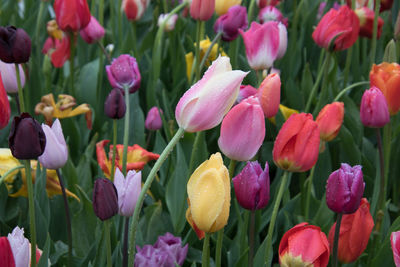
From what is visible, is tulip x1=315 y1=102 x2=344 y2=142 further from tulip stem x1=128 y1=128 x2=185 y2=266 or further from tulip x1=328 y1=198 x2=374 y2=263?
tulip stem x1=128 y1=128 x2=185 y2=266

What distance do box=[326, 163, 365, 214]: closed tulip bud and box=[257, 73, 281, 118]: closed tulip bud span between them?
20 centimetres

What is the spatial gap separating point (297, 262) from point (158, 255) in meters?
0.22

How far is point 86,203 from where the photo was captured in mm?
1086

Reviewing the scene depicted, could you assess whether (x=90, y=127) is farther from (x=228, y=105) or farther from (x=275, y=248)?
(x=228, y=105)

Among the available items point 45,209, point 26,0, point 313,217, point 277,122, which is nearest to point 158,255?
point 45,209

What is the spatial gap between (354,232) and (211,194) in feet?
1.00

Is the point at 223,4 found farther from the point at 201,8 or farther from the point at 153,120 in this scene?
the point at 153,120

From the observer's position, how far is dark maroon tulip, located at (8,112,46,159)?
676mm

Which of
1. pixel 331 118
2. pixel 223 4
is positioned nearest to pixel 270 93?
pixel 331 118

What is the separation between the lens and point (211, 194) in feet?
2.11

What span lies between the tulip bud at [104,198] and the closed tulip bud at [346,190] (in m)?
0.27

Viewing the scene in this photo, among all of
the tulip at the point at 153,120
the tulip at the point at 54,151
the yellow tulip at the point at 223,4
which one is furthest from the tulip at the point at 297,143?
the yellow tulip at the point at 223,4

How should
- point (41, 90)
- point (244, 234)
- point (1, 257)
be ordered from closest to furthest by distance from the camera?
point (1, 257) < point (244, 234) < point (41, 90)

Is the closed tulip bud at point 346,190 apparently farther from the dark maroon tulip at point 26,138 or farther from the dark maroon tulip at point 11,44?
the dark maroon tulip at point 11,44
